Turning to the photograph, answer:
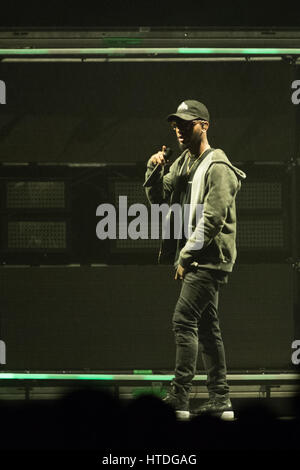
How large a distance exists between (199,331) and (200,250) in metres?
0.65

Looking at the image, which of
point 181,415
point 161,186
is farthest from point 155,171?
point 181,415

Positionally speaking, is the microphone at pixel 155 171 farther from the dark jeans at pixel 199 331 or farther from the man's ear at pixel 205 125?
the dark jeans at pixel 199 331

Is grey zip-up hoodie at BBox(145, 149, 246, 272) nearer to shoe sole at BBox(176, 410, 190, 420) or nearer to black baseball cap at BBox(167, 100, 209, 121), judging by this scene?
black baseball cap at BBox(167, 100, 209, 121)

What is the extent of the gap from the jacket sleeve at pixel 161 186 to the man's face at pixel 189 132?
278 mm

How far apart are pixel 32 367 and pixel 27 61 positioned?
8.00 feet

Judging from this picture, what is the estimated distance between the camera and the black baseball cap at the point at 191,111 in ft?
21.4

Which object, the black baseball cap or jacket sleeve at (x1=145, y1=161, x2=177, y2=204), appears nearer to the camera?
the black baseball cap

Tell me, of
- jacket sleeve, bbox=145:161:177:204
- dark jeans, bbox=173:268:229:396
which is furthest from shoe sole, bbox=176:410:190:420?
jacket sleeve, bbox=145:161:177:204

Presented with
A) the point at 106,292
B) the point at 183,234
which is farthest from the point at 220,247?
the point at 106,292

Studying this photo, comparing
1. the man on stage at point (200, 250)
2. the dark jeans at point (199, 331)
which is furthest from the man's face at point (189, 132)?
the dark jeans at point (199, 331)

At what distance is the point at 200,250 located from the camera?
6.35 meters

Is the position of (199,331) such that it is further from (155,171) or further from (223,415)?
(155,171)

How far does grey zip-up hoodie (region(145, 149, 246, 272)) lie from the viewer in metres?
6.29
